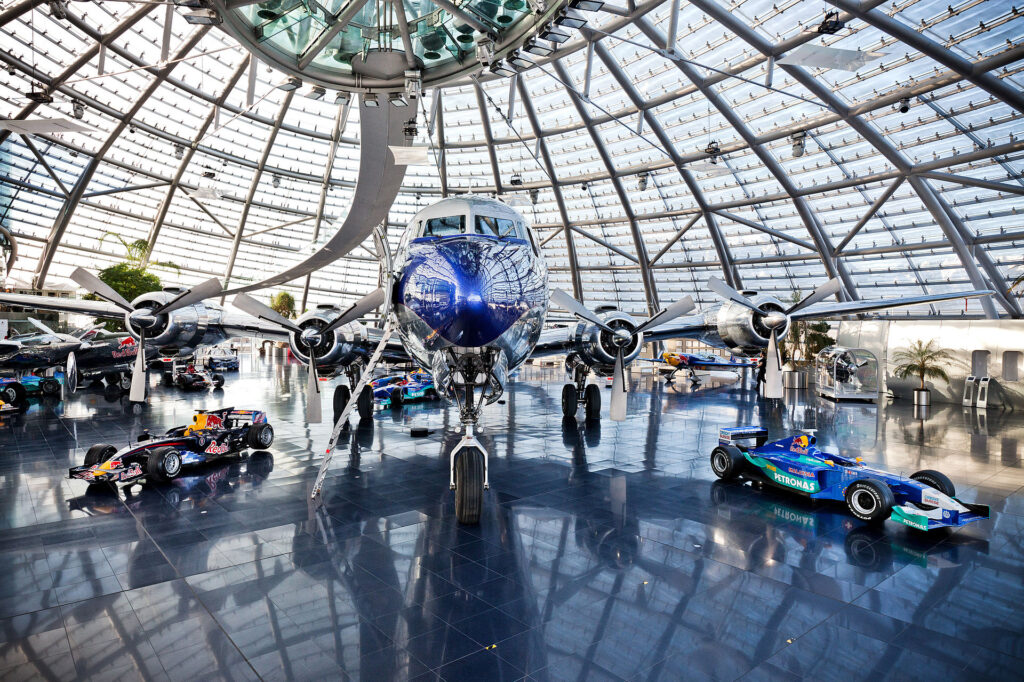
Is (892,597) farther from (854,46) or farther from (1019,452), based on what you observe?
(854,46)

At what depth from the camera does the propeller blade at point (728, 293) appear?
14750 mm

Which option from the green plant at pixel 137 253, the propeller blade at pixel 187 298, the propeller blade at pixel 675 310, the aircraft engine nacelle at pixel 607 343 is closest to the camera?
the propeller blade at pixel 675 310

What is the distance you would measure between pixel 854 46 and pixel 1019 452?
1720 cm

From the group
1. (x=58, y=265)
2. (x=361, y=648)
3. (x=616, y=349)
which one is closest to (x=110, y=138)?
(x=58, y=265)

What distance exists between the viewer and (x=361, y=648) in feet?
18.8

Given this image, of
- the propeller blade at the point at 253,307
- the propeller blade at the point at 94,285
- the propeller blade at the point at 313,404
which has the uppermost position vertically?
the propeller blade at the point at 94,285

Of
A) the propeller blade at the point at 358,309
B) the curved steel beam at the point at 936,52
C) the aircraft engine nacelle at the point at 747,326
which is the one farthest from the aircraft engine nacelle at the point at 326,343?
the curved steel beam at the point at 936,52

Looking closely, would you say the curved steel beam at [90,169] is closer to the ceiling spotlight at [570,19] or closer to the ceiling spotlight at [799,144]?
the ceiling spotlight at [570,19]

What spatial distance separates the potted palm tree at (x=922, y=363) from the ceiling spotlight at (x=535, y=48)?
27096 mm

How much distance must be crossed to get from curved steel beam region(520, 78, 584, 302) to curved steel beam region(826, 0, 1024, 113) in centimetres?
1664

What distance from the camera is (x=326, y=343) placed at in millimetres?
16312

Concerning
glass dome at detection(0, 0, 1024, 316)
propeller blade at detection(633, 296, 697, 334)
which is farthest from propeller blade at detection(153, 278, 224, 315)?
propeller blade at detection(633, 296, 697, 334)

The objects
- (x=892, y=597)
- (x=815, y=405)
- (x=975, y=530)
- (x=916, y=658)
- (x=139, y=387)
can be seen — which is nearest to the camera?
(x=916, y=658)

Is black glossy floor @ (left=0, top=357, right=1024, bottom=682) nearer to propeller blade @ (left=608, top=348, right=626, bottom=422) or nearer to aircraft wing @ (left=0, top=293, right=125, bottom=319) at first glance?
propeller blade @ (left=608, top=348, right=626, bottom=422)
